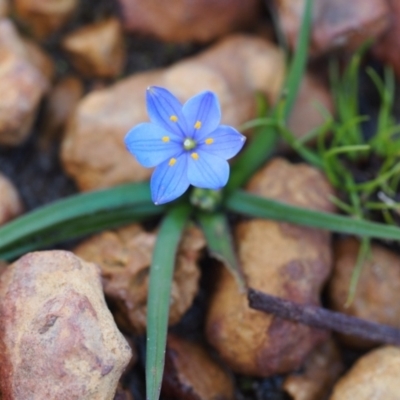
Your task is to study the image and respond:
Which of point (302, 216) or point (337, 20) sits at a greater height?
point (337, 20)

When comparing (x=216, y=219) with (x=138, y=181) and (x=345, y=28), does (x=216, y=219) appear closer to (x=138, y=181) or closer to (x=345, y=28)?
(x=138, y=181)

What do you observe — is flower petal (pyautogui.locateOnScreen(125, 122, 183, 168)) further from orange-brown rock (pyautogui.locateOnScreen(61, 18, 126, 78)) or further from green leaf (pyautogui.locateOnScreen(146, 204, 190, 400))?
orange-brown rock (pyautogui.locateOnScreen(61, 18, 126, 78))

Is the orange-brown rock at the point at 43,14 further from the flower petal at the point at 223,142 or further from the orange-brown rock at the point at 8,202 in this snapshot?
the flower petal at the point at 223,142

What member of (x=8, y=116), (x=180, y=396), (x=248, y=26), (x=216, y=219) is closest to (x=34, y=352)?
(x=180, y=396)

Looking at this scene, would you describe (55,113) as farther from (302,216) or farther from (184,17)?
(302,216)

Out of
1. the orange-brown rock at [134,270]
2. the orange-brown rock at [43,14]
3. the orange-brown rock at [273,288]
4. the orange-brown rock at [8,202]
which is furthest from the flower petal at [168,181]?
the orange-brown rock at [43,14]

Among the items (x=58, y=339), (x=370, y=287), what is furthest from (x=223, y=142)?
(x=370, y=287)

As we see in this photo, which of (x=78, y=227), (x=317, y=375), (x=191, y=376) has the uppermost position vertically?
(x=78, y=227)
